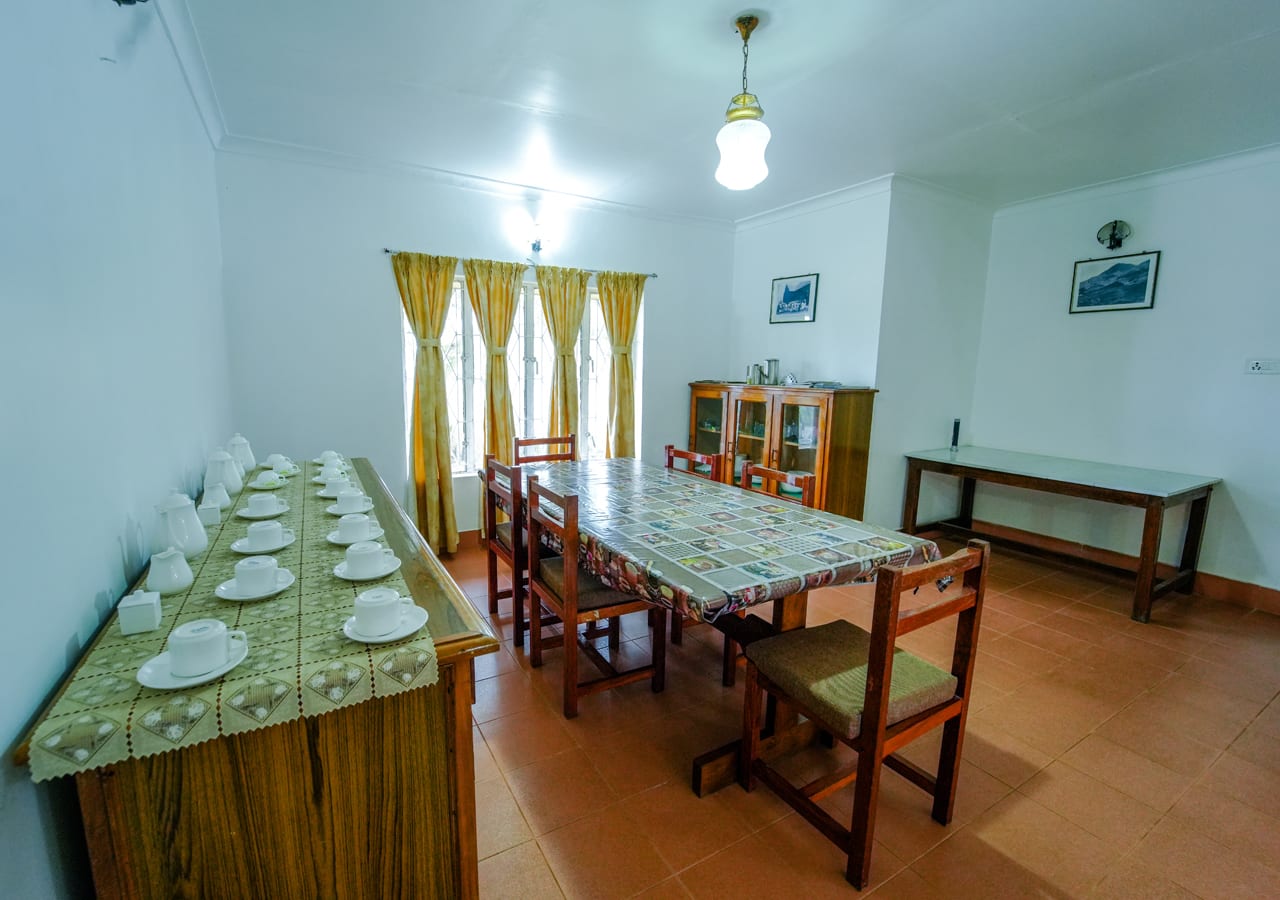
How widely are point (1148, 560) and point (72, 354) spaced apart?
165 inches

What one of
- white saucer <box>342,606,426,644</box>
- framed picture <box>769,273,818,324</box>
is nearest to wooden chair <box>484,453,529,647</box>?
white saucer <box>342,606,426,644</box>

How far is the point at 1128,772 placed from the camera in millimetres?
1798

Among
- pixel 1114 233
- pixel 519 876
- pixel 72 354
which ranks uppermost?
pixel 1114 233

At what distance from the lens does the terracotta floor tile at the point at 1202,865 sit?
54.9 inches

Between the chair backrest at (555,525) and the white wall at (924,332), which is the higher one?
the white wall at (924,332)

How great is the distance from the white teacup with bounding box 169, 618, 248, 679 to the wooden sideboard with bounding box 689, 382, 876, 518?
324cm

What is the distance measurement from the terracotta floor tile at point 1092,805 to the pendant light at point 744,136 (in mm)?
2201

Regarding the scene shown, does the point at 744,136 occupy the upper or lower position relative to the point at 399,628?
upper

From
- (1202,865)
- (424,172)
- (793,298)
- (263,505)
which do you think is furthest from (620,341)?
(1202,865)

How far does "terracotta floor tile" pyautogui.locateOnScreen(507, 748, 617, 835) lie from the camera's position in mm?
1574

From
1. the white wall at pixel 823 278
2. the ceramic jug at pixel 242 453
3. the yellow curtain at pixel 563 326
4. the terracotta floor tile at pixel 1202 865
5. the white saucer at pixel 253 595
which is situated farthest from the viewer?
the yellow curtain at pixel 563 326

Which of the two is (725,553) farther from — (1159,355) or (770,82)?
(1159,355)

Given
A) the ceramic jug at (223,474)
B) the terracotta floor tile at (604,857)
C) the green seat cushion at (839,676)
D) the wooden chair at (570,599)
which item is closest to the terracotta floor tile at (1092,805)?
the green seat cushion at (839,676)

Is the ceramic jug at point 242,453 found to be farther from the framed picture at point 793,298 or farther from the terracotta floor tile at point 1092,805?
the framed picture at point 793,298
